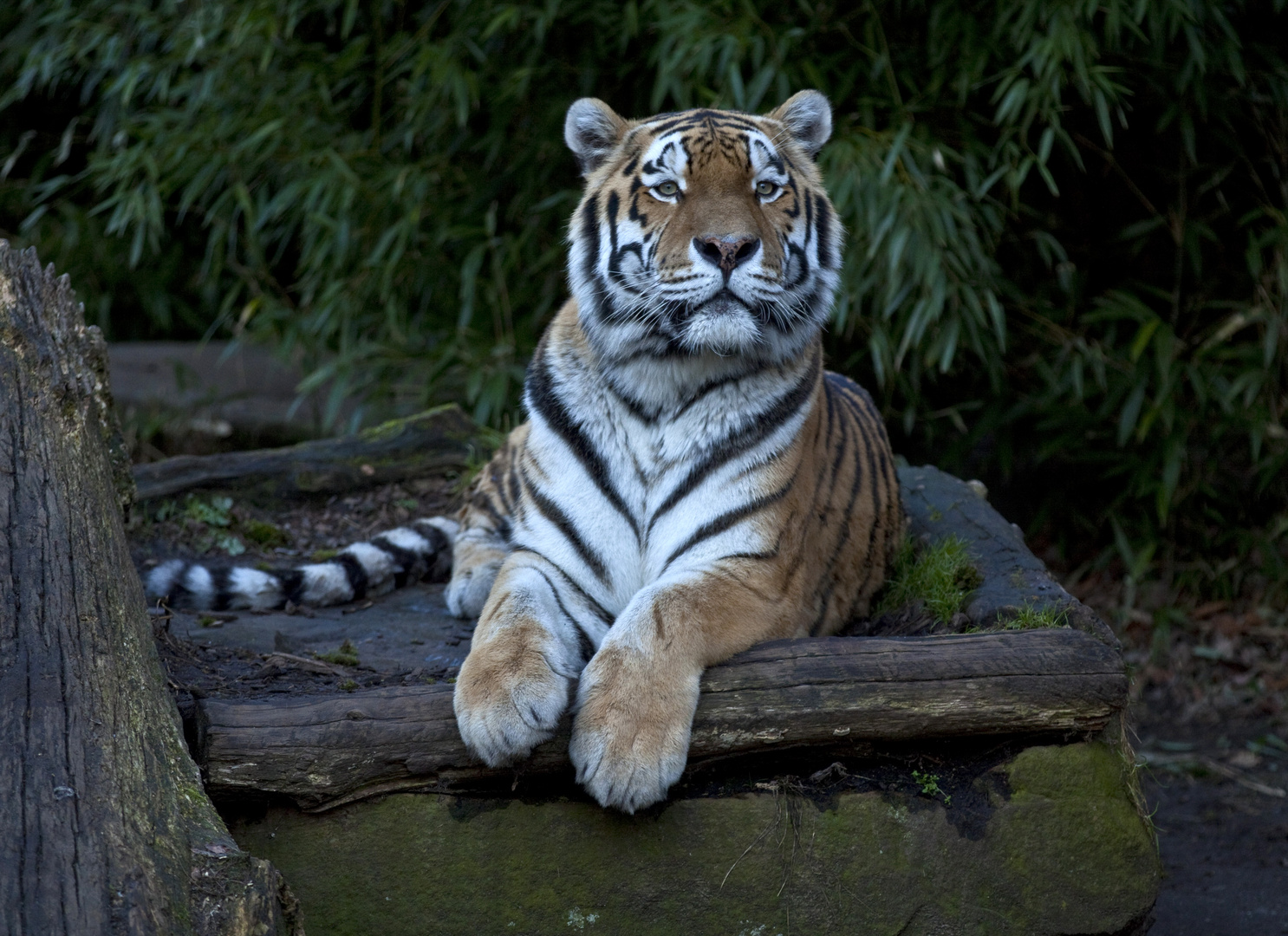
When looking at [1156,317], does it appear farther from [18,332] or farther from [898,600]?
[18,332]

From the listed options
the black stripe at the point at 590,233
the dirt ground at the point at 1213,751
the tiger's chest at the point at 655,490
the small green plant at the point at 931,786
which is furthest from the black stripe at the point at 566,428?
the dirt ground at the point at 1213,751

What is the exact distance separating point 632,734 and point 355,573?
5.35 ft

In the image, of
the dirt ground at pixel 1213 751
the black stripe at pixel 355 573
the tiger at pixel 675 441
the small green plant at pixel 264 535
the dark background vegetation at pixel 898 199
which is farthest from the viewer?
the dark background vegetation at pixel 898 199

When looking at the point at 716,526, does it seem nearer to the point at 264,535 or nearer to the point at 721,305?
the point at 721,305

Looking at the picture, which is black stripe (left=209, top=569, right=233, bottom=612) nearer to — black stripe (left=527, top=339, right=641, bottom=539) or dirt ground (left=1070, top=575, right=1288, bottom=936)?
black stripe (left=527, top=339, right=641, bottom=539)

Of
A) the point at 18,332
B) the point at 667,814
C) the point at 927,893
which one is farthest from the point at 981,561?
the point at 18,332

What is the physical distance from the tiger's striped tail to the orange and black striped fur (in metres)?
0.85

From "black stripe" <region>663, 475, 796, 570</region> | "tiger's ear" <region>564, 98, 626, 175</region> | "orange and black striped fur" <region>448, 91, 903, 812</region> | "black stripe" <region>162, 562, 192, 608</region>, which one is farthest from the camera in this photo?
"black stripe" <region>162, 562, 192, 608</region>

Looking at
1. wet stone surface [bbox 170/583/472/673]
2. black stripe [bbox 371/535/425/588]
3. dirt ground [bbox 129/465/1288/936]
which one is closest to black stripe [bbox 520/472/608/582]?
wet stone surface [bbox 170/583/472/673]

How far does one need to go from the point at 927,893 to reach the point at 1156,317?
301cm

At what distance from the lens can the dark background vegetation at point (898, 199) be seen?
4.20 m

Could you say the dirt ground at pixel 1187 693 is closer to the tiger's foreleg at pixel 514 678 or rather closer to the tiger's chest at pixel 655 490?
the tiger's foreleg at pixel 514 678

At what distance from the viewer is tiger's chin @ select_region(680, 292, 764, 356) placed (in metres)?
2.41

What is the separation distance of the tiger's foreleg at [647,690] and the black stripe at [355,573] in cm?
138
